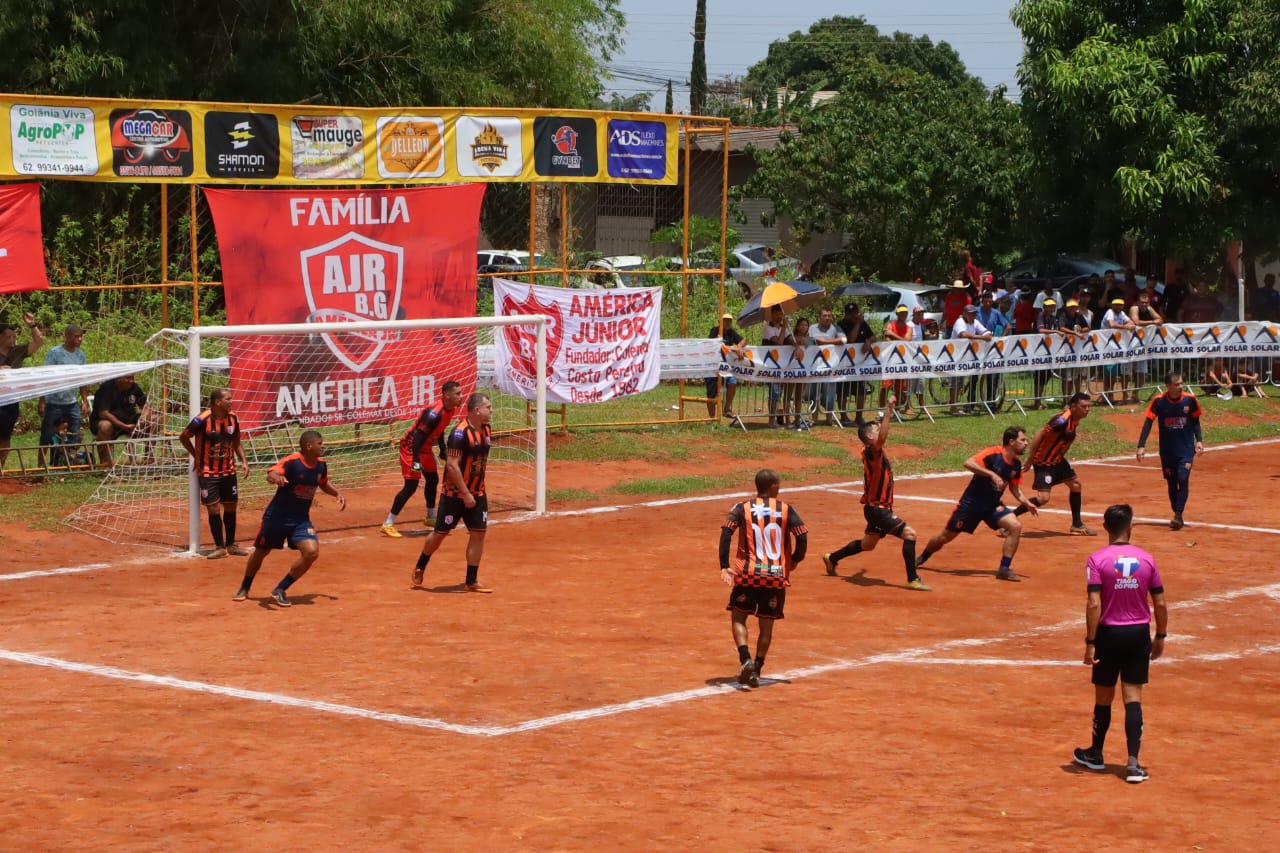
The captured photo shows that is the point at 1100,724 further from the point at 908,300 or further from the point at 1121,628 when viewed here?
the point at 908,300

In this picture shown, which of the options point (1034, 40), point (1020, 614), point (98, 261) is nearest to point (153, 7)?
point (98, 261)

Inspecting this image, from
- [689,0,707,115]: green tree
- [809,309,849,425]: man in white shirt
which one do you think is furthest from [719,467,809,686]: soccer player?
[689,0,707,115]: green tree

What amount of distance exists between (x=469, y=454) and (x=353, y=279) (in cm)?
769

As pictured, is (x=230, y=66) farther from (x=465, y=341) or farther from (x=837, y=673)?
(x=837, y=673)

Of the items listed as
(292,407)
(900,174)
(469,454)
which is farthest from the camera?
(900,174)

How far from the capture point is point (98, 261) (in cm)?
2766

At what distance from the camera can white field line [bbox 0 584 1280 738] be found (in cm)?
1143

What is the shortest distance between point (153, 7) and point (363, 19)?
402 centimetres

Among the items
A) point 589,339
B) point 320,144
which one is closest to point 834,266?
point 589,339

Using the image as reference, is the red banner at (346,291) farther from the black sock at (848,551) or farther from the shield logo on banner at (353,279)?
the black sock at (848,551)

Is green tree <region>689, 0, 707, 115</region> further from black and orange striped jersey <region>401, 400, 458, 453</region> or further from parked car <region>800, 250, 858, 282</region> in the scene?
black and orange striped jersey <region>401, 400, 458, 453</region>

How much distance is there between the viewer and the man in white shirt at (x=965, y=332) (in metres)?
29.0

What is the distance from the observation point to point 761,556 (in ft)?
40.7

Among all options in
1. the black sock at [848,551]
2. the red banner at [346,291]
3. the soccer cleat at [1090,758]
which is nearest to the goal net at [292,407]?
the red banner at [346,291]
